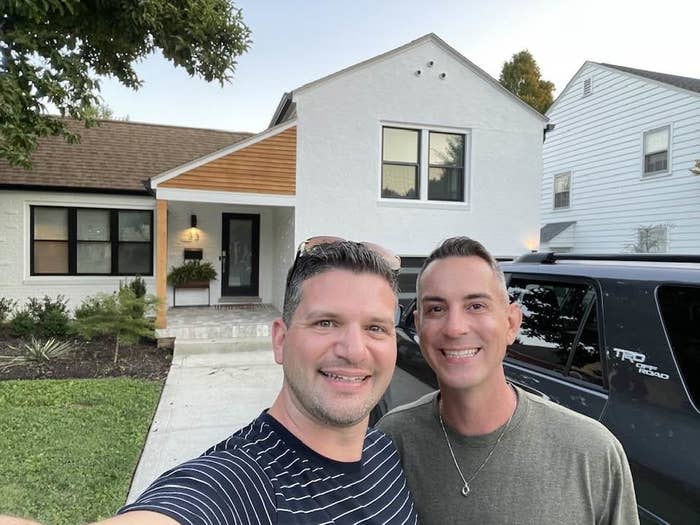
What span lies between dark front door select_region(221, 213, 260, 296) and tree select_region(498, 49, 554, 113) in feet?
62.5

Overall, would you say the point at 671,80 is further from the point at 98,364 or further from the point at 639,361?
the point at 98,364

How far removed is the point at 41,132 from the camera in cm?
582

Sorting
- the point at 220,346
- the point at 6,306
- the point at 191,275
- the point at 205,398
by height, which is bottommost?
the point at 205,398

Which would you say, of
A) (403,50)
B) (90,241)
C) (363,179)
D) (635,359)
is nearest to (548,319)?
(635,359)

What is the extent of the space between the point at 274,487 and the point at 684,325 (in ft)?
5.07

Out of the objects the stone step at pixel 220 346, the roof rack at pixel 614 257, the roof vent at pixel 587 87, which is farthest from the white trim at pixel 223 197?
the roof vent at pixel 587 87

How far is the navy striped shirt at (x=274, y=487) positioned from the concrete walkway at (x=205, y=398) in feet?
9.74

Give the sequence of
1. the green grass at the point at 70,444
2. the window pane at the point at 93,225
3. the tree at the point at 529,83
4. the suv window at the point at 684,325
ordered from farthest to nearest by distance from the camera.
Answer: the tree at the point at 529,83 < the window pane at the point at 93,225 < the green grass at the point at 70,444 < the suv window at the point at 684,325

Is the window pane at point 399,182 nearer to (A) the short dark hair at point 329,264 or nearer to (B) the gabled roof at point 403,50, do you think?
(B) the gabled roof at point 403,50

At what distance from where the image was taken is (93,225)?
10.5 m

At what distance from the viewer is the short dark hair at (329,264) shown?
4.19ft

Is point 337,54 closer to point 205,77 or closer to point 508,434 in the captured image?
point 205,77

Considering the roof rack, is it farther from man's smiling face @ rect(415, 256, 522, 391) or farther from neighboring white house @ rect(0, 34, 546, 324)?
neighboring white house @ rect(0, 34, 546, 324)

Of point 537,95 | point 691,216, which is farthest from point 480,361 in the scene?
point 537,95
